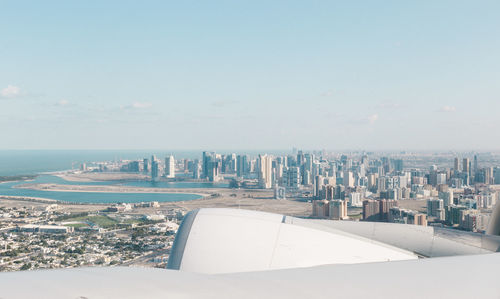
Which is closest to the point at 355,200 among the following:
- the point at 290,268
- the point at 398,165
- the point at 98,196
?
the point at 98,196

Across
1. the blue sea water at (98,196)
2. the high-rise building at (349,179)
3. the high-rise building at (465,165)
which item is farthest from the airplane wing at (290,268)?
the high-rise building at (465,165)

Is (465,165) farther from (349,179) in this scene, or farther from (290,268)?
(290,268)

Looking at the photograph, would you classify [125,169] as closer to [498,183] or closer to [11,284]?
[498,183]

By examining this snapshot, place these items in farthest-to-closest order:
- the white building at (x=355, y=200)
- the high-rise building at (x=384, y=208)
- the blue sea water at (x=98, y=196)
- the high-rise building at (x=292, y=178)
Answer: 1. the high-rise building at (x=292, y=178)
2. the blue sea water at (x=98, y=196)
3. the white building at (x=355, y=200)
4. the high-rise building at (x=384, y=208)

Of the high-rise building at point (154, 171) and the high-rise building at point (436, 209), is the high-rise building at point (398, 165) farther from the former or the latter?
the high-rise building at point (154, 171)

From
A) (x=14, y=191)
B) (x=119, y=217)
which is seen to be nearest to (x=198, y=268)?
(x=119, y=217)

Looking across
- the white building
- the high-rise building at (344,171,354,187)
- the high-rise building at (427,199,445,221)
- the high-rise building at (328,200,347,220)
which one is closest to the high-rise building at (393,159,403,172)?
the high-rise building at (344,171,354,187)

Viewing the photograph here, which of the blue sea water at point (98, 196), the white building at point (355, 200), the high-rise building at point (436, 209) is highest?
the high-rise building at point (436, 209)

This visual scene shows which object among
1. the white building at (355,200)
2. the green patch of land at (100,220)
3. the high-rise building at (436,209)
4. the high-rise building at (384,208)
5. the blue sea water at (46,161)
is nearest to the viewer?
the high-rise building at (436,209)

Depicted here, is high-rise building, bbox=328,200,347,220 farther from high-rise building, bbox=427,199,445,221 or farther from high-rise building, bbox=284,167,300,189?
high-rise building, bbox=284,167,300,189

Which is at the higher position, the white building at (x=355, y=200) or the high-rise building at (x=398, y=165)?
the high-rise building at (x=398, y=165)

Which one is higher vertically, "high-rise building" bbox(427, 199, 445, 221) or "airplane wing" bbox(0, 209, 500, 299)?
"airplane wing" bbox(0, 209, 500, 299)
